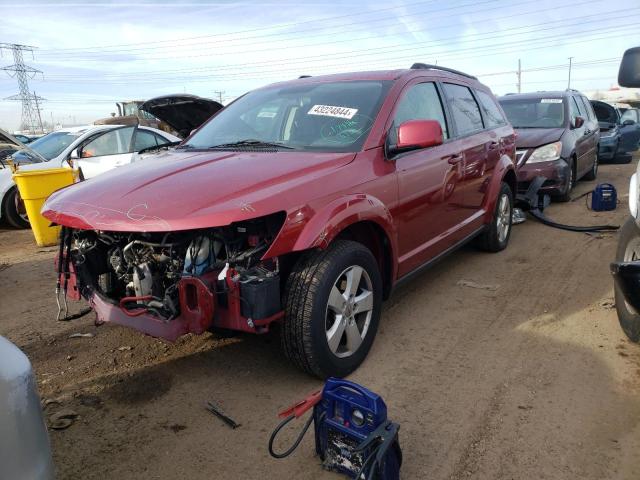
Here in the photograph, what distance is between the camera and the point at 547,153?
7555mm

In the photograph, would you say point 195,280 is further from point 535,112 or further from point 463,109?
point 535,112

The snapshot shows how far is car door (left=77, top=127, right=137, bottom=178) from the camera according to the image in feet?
25.9

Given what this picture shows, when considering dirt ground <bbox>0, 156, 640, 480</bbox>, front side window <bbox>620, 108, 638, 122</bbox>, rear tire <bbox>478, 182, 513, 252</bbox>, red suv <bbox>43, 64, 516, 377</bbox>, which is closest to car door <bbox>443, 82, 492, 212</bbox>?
red suv <bbox>43, 64, 516, 377</bbox>

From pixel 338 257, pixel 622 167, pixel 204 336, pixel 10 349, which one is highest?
pixel 10 349

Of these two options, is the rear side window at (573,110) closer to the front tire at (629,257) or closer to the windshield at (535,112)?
the windshield at (535,112)

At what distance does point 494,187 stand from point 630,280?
277 centimetres

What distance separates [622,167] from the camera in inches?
518

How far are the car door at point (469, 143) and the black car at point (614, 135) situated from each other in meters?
9.66

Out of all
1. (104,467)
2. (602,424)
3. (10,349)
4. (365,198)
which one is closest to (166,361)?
(104,467)

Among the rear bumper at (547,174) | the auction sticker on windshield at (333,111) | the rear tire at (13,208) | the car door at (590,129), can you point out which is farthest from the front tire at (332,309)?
the car door at (590,129)

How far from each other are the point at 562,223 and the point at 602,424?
188 inches

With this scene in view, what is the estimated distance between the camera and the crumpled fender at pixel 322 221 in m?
2.54

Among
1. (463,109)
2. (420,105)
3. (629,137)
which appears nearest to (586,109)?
(629,137)

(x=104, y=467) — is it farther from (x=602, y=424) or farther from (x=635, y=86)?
(x=635, y=86)
